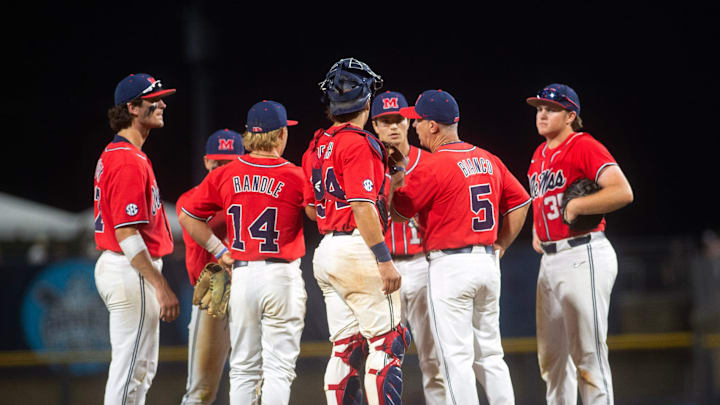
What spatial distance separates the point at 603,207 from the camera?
3994mm

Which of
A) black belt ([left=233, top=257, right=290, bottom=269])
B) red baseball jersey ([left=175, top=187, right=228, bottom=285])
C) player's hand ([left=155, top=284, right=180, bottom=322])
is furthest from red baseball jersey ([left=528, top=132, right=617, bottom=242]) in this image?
player's hand ([left=155, top=284, right=180, bottom=322])

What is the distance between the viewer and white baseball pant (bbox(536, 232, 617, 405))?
4055mm

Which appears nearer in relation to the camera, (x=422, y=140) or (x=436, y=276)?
(x=436, y=276)

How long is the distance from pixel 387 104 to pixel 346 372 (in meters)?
2.14

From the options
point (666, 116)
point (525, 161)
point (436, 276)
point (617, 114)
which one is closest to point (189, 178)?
point (525, 161)

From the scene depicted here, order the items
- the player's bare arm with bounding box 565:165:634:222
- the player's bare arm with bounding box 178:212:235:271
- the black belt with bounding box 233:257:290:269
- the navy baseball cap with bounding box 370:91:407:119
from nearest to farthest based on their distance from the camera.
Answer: the player's bare arm with bounding box 565:165:634:222 → the black belt with bounding box 233:257:290:269 → the player's bare arm with bounding box 178:212:235:271 → the navy baseball cap with bounding box 370:91:407:119

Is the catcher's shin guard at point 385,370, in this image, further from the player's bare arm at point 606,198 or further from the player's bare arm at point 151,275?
the player's bare arm at point 606,198

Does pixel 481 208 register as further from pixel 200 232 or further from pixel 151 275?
pixel 151 275

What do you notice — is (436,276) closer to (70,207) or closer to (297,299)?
(297,299)

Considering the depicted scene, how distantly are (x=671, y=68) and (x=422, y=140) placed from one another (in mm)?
17122

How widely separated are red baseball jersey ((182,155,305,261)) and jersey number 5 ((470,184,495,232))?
1005 millimetres

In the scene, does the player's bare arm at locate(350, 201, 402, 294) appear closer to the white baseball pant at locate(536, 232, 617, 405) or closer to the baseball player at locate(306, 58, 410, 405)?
the baseball player at locate(306, 58, 410, 405)

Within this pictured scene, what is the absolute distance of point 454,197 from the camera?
4.05 metres

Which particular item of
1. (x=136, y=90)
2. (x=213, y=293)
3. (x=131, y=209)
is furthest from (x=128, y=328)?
(x=136, y=90)
